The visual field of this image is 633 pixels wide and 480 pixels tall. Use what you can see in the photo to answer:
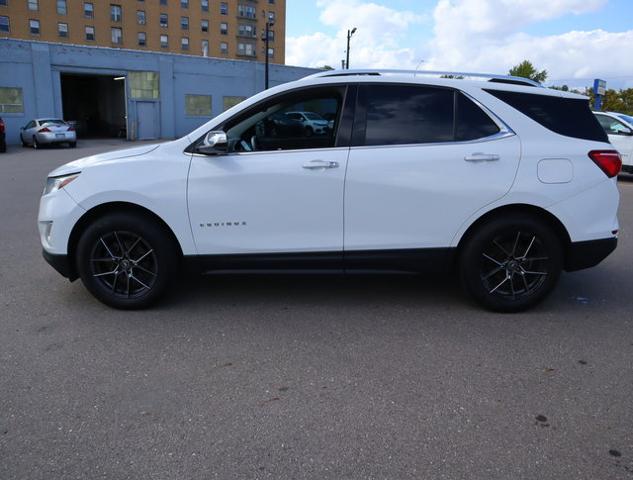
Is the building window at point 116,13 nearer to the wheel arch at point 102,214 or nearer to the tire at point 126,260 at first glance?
the wheel arch at point 102,214

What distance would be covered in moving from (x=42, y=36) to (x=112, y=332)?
2833 inches

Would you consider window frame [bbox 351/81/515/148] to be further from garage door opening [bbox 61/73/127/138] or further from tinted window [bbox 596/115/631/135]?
garage door opening [bbox 61/73/127/138]

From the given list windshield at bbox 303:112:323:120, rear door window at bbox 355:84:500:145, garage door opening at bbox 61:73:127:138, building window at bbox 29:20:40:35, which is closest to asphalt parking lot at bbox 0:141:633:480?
rear door window at bbox 355:84:500:145

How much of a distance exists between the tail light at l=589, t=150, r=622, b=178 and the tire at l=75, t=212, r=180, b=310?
3.44 meters

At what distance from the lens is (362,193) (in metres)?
4.30

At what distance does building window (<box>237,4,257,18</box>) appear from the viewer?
7788 cm

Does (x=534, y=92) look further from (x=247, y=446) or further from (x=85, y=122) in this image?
(x=85, y=122)

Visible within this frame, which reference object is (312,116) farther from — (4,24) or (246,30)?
(246,30)

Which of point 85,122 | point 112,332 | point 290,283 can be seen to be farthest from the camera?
point 85,122

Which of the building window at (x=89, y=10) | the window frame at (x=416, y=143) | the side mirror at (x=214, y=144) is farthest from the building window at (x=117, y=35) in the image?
the window frame at (x=416, y=143)

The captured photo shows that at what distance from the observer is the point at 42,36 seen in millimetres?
64500

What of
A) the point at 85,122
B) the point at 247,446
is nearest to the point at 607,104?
the point at 85,122

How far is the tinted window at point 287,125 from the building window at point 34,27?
71.6 meters

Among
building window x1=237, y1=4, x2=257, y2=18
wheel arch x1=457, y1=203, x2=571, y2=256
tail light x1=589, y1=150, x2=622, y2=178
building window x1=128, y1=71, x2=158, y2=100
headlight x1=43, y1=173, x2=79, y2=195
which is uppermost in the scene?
building window x1=237, y1=4, x2=257, y2=18
